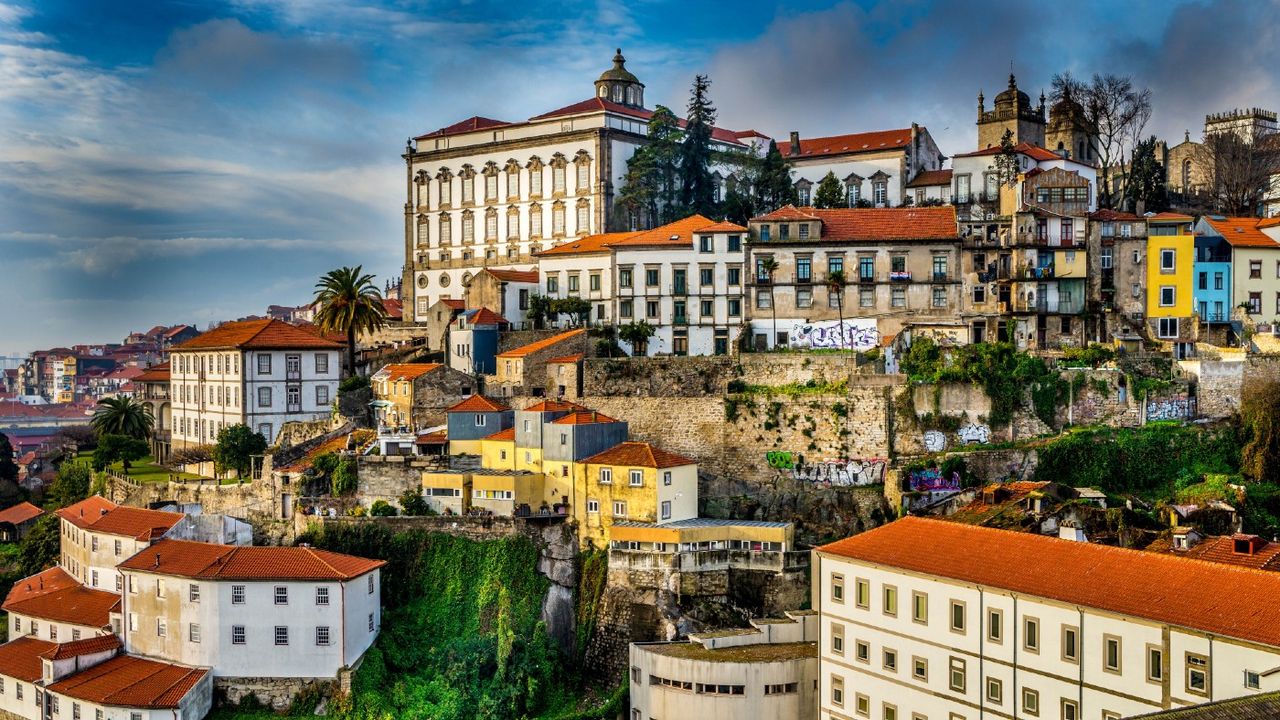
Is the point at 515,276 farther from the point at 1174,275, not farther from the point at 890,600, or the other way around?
the point at 890,600

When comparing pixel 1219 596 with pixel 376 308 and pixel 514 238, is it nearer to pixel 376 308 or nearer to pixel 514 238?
pixel 376 308

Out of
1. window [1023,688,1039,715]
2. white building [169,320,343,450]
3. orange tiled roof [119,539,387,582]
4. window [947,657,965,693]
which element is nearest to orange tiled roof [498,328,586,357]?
white building [169,320,343,450]

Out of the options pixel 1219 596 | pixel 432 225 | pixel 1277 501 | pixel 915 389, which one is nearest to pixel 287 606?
pixel 915 389

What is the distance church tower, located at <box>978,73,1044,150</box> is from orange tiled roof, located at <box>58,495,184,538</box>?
51407 mm

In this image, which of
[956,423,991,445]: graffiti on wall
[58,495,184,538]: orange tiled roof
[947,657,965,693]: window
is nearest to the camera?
[947,657,965,693]: window

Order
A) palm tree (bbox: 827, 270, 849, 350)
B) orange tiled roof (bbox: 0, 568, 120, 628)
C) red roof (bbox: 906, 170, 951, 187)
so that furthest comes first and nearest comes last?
red roof (bbox: 906, 170, 951, 187) < palm tree (bbox: 827, 270, 849, 350) < orange tiled roof (bbox: 0, 568, 120, 628)

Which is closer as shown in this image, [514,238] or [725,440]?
[725,440]

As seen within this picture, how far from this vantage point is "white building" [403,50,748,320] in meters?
70.4

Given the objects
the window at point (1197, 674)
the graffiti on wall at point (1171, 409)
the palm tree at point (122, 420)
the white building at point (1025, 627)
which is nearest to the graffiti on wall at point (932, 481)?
the white building at point (1025, 627)

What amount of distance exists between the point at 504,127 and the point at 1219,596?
54161 mm

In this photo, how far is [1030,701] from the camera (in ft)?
99.4

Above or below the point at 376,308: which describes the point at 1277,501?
below

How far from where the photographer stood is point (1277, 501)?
144 feet

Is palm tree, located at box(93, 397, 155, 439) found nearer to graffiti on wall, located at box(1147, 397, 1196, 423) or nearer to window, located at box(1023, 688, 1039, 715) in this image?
graffiti on wall, located at box(1147, 397, 1196, 423)
